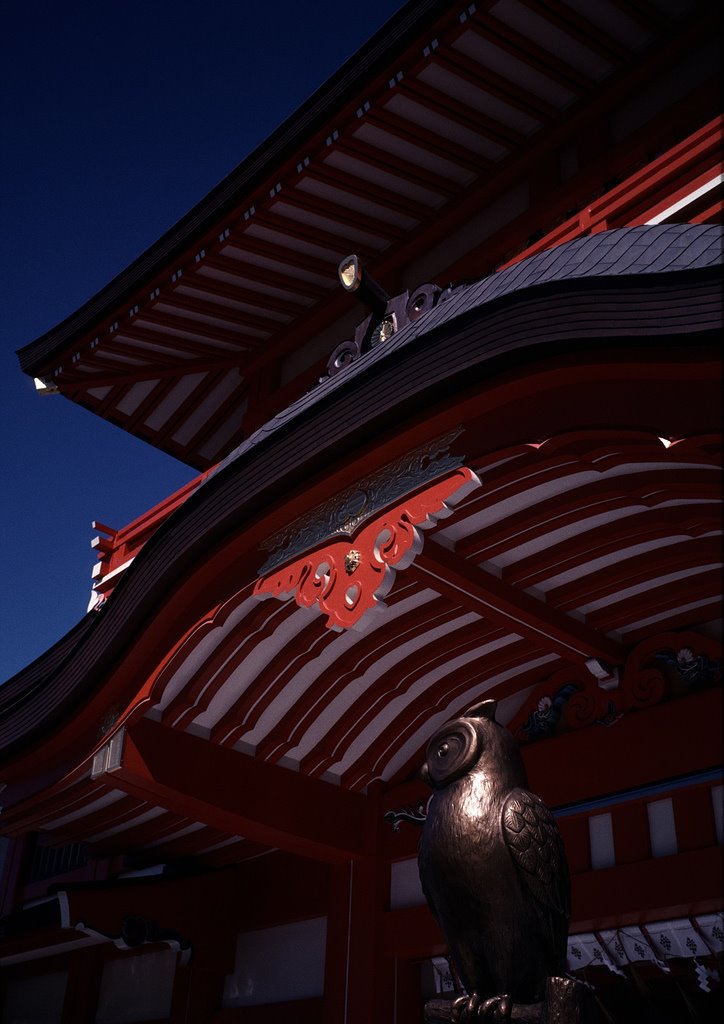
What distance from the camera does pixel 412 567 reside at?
536 cm

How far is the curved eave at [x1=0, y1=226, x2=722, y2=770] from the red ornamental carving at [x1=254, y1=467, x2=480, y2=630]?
0.92ft

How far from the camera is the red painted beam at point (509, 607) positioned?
211 inches

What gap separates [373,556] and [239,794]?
245 cm

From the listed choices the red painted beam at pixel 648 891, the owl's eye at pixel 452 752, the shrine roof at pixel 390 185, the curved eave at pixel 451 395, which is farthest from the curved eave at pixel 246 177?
the red painted beam at pixel 648 891

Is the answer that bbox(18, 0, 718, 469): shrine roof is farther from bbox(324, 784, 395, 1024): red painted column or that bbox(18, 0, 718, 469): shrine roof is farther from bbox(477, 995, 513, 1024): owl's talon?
bbox(324, 784, 395, 1024): red painted column

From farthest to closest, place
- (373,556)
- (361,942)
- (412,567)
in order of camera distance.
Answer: (361,942)
(412,567)
(373,556)

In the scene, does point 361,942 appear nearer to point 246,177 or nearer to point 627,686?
point 627,686

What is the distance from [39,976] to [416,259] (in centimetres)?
681

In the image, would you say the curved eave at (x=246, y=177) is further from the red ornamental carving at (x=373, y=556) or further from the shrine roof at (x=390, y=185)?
the red ornamental carving at (x=373, y=556)

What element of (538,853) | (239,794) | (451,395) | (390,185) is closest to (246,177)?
(390,185)

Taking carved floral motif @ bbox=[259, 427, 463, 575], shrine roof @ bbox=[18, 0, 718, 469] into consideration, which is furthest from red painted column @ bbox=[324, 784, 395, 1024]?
shrine roof @ bbox=[18, 0, 718, 469]

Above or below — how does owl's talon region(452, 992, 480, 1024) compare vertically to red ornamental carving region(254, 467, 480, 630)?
below

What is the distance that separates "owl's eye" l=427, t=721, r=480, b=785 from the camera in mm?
3758

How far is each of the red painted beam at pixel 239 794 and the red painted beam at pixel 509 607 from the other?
1.81 metres
